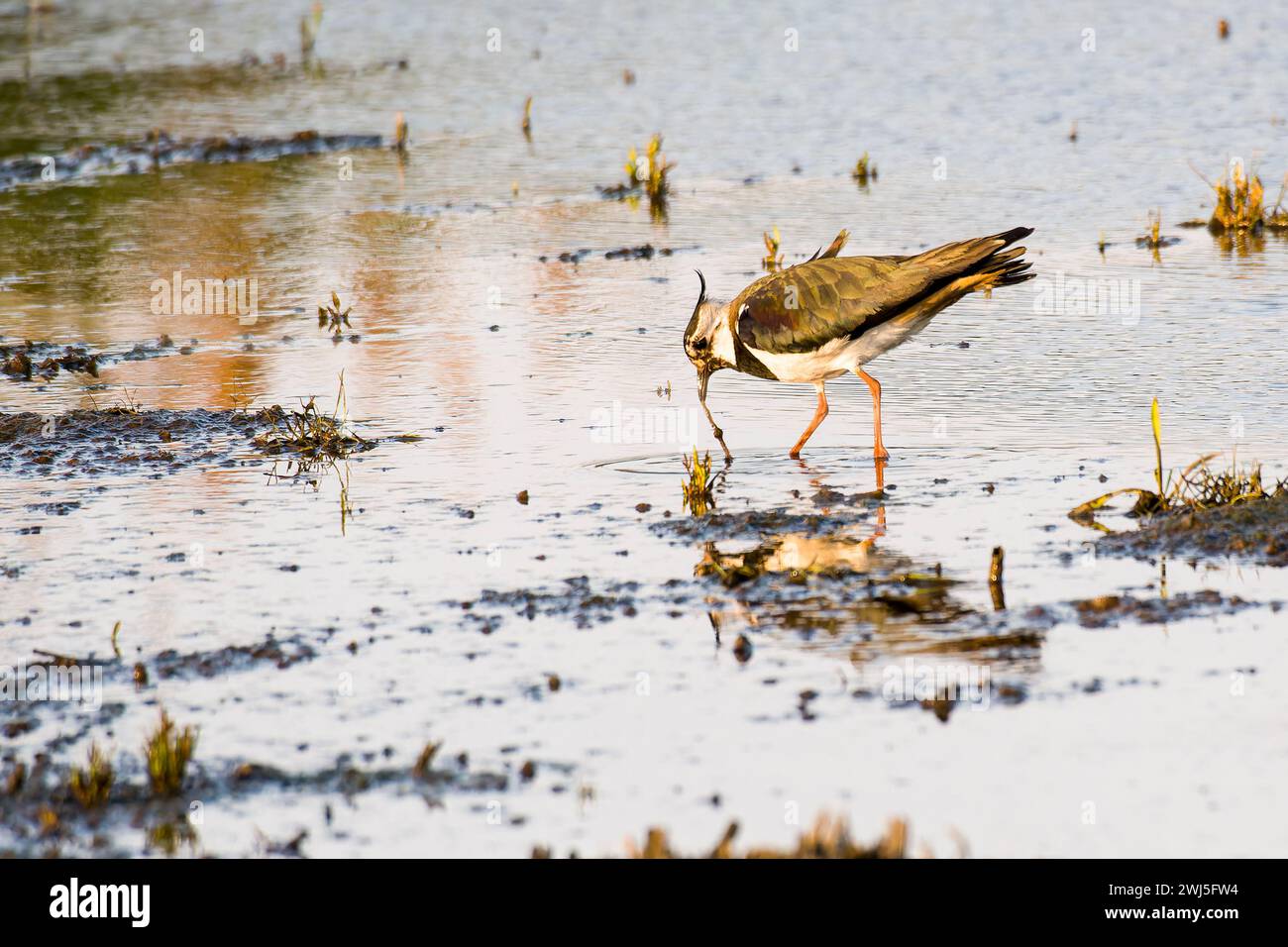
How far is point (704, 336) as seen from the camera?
11.2m

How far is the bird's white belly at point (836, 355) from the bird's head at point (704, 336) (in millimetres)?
329

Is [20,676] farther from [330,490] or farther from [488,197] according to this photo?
[488,197]

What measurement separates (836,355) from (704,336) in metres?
0.85

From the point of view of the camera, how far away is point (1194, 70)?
24.1m

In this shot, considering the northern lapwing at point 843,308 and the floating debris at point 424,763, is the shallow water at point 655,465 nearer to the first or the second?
the floating debris at point 424,763

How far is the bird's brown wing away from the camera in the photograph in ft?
34.4

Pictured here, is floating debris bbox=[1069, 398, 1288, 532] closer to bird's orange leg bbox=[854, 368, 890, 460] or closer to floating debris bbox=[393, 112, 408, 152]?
bird's orange leg bbox=[854, 368, 890, 460]

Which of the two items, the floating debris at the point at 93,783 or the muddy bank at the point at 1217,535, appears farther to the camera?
the muddy bank at the point at 1217,535

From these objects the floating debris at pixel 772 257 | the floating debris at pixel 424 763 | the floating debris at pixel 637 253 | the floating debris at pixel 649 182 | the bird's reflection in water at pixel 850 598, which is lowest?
the floating debris at pixel 424 763

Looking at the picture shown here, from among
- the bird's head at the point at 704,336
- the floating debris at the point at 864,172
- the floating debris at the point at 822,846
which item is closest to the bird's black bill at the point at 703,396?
the bird's head at the point at 704,336

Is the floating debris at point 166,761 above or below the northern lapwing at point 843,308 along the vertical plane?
below

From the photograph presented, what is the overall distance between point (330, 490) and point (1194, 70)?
55.8ft

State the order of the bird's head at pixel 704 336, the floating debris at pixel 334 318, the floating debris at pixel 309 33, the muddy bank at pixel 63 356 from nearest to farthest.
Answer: the bird's head at pixel 704 336 → the muddy bank at pixel 63 356 → the floating debris at pixel 334 318 → the floating debris at pixel 309 33

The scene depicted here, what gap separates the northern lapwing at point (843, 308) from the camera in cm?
1050
